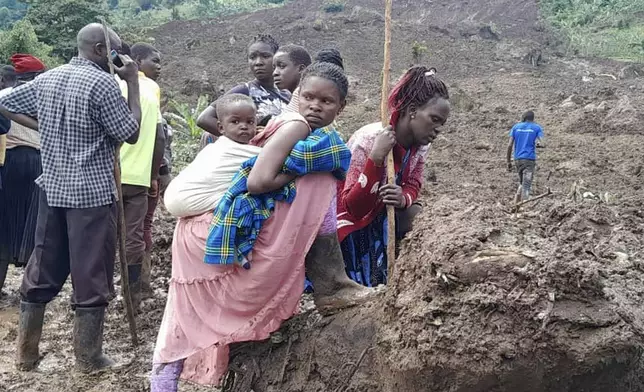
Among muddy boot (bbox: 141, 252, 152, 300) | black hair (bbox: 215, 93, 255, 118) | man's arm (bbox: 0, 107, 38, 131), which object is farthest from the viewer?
muddy boot (bbox: 141, 252, 152, 300)

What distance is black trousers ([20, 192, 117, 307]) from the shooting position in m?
3.75

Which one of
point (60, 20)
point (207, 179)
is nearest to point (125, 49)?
point (207, 179)

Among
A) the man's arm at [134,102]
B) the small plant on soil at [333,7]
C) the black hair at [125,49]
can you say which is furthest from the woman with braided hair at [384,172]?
the small plant on soil at [333,7]

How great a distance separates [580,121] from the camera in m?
15.0

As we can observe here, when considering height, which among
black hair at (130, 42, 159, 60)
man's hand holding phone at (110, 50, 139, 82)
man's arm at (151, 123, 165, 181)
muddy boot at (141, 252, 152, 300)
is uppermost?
man's hand holding phone at (110, 50, 139, 82)

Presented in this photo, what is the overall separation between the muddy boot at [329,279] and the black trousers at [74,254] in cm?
138

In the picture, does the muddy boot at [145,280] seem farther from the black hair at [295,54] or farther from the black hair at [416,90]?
the black hair at [416,90]

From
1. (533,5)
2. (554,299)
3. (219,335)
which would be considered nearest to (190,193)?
(219,335)

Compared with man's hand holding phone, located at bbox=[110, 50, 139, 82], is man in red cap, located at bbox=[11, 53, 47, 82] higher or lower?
lower

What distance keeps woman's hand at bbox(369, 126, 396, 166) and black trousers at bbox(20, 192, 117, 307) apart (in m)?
1.62

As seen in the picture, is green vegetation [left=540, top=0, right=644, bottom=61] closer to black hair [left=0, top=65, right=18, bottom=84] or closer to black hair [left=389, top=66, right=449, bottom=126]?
black hair [left=0, top=65, right=18, bottom=84]

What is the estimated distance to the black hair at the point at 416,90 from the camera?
3238 millimetres

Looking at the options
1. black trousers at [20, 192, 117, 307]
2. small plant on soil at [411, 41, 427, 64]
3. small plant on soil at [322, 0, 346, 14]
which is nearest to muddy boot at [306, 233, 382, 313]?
black trousers at [20, 192, 117, 307]

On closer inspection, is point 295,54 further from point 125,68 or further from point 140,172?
point 140,172
